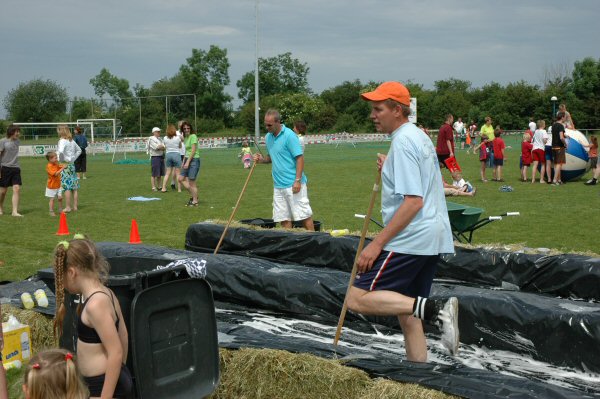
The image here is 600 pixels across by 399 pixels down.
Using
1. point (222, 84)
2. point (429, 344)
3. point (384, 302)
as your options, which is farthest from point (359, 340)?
point (222, 84)

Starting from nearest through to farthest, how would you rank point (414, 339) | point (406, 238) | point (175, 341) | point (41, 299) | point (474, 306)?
1. point (175, 341)
2. point (406, 238)
3. point (414, 339)
4. point (474, 306)
5. point (41, 299)

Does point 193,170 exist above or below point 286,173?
below

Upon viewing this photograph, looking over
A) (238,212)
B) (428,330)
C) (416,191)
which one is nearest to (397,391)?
(416,191)

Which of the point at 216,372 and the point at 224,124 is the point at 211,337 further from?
the point at 224,124

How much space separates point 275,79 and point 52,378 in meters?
91.2

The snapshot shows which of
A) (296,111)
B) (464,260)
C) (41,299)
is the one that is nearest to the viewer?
(41,299)

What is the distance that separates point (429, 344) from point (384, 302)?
1.62m

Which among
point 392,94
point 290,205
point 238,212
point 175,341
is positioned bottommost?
point 238,212

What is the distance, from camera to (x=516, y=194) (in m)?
17.5

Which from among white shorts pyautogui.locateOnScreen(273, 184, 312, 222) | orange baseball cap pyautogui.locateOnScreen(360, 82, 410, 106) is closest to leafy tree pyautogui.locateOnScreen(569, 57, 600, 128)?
white shorts pyautogui.locateOnScreen(273, 184, 312, 222)

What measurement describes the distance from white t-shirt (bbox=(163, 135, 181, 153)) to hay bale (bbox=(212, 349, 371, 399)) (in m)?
14.2

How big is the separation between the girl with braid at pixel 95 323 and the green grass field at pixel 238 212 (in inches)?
202

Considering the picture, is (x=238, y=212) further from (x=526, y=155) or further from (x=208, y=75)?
(x=208, y=75)

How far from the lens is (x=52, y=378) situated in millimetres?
3211
